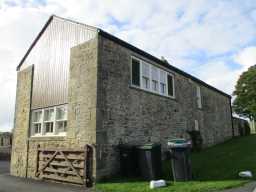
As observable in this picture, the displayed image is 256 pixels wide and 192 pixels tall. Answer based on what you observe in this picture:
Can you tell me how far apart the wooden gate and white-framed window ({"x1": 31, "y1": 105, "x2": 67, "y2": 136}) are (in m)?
0.94

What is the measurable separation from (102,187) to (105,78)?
4320mm

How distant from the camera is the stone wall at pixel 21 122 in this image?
13499 mm

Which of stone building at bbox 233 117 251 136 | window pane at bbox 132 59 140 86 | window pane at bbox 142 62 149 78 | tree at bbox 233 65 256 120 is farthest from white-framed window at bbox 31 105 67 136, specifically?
tree at bbox 233 65 256 120

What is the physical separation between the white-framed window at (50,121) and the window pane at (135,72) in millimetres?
3506

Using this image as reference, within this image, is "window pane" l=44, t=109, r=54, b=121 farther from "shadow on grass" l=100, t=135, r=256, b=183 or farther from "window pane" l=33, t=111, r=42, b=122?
"shadow on grass" l=100, t=135, r=256, b=183

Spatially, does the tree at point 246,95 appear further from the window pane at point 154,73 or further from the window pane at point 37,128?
the window pane at point 37,128

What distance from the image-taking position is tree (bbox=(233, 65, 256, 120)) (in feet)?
112

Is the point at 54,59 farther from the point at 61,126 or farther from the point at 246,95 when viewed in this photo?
the point at 246,95

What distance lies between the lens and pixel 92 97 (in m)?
10.5

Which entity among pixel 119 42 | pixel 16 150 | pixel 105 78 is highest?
pixel 119 42

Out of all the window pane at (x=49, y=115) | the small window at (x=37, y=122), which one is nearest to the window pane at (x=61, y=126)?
the window pane at (x=49, y=115)

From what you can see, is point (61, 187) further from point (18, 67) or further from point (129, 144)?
point (18, 67)

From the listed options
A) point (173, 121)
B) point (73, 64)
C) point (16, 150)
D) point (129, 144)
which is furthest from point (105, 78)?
point (16, 150)

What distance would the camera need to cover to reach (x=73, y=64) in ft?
39.0
